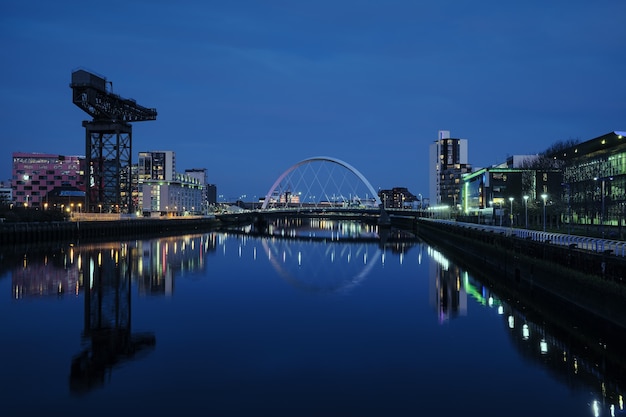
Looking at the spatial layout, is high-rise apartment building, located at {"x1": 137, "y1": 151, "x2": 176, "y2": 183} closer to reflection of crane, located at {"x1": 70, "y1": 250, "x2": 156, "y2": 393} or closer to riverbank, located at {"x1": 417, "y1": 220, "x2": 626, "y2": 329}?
riverbank, located at {"x1": 417, "y1": 220, "x2": 626, "y2": 329}

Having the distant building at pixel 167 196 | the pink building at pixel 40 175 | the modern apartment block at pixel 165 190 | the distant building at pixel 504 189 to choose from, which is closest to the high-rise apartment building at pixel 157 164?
the modern apartment block at pixel 165 190

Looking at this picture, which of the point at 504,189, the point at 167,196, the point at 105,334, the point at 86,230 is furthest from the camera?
the point at 167,196

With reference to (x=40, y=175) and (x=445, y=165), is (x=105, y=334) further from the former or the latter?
(x=445, y=165)

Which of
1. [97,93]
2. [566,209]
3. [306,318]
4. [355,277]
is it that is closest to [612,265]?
[306,318]

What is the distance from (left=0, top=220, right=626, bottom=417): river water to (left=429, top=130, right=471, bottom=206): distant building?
138 metres

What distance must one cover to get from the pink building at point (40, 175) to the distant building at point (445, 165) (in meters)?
102

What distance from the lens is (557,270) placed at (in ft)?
76.7

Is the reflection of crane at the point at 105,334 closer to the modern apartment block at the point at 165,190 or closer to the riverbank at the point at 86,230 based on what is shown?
the riverbank at the point at 86,230

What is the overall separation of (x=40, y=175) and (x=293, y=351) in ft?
452

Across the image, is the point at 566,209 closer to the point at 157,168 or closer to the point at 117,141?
the point at 117,141

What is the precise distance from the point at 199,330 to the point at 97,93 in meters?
53.0

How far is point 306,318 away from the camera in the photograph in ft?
72.2

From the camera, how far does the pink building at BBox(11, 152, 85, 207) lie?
5300 inches

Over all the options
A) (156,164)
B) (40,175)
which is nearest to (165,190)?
(40,175)
